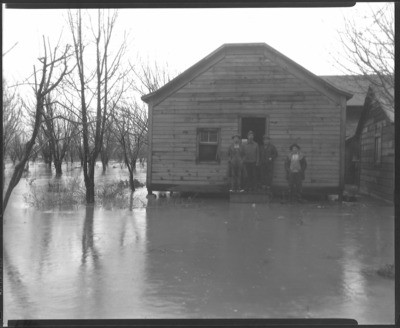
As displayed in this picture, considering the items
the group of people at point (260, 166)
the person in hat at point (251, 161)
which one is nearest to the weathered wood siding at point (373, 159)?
the group of people at point (260, 166)

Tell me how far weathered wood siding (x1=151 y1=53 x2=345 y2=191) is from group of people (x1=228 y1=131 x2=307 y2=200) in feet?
0.49

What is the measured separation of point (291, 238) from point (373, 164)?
664 cm

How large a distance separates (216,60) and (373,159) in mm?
7619

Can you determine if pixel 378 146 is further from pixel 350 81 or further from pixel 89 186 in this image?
pixel 89 186

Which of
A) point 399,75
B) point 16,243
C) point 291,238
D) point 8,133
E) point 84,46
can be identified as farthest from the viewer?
point 291,238

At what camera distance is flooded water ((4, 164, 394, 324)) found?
3707 millimetres

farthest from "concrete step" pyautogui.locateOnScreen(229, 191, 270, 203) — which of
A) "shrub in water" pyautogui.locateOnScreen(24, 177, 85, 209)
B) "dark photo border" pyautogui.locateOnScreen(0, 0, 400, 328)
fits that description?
"dark photo border" pyautogui.locateOnScreen(0, 0, 400, 328)

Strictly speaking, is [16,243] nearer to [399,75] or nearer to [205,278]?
[205,278]

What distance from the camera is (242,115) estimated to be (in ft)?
27.9

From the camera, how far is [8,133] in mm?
3957

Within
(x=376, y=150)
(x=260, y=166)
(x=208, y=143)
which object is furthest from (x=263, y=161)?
(x=376, y=150)

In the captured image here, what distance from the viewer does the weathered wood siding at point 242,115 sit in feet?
22.2
